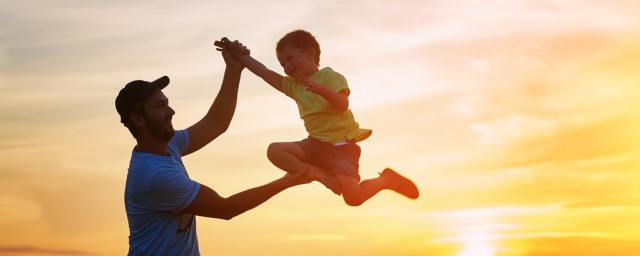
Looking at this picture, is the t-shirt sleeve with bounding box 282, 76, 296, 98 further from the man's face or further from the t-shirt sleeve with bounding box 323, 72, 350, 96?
the man's face

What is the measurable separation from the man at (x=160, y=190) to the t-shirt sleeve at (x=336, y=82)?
51.9 inches

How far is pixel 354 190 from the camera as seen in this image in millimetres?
8695

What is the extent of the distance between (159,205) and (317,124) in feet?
7.07

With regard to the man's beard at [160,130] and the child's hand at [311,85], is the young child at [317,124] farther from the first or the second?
the man's beard at [160,130]

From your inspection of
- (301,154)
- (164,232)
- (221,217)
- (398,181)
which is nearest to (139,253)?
(164,232)

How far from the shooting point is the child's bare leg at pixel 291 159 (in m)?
8.55

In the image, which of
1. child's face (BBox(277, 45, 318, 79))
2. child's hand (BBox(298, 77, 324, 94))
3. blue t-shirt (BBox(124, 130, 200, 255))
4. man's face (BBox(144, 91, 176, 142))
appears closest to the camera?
man's face (BBox(144, 91, 176, 142))

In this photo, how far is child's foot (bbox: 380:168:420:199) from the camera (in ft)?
33.4

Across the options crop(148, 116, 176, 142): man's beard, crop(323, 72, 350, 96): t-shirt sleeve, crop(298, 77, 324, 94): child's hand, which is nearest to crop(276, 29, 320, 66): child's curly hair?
crop(323, 72, 350, 96): t-shirt sleeve

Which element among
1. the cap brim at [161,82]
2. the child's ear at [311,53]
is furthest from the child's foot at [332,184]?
the cap brim at [161,82]

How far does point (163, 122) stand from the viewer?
7.53 metres

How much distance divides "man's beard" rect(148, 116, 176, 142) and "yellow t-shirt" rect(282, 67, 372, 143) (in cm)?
185

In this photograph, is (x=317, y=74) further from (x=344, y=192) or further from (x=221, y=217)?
(x=221, y=217)

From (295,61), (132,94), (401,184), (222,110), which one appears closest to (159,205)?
(132,94)
